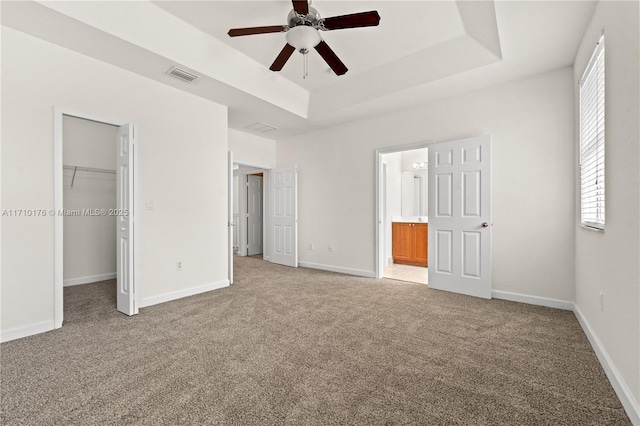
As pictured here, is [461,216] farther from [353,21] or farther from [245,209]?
[245,209]

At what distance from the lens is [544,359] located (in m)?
2.18

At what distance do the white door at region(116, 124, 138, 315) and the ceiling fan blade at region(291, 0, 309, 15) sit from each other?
2.15 m

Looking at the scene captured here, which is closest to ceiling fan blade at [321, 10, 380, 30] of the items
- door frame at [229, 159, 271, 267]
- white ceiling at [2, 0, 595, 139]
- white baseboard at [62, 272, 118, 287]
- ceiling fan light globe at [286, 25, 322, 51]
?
ceiling fan light globe at [286, 25, 322, 51]

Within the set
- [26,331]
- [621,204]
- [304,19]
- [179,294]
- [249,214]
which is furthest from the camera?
[249,214]

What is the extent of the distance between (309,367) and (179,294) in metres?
2.48

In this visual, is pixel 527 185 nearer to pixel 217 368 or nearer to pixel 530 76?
pixel 530 76

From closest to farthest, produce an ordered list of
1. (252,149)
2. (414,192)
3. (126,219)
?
(126,219)
(252,149)
(414,192)

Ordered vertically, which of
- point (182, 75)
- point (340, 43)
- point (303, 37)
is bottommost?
point (303, 37)

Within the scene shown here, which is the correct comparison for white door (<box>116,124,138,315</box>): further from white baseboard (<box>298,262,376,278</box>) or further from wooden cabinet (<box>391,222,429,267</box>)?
wooden cabinet (<box>391,222,429,267</box>)

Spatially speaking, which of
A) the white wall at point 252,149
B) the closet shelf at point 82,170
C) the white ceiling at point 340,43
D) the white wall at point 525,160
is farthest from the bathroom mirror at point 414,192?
the closet shelf at point 82,170

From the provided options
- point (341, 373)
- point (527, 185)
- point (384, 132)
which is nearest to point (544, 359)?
point (341, 373)

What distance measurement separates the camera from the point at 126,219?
3.18 metres

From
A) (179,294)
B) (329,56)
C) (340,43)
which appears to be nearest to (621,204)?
(329,56)

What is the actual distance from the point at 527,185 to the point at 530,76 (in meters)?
1.31
